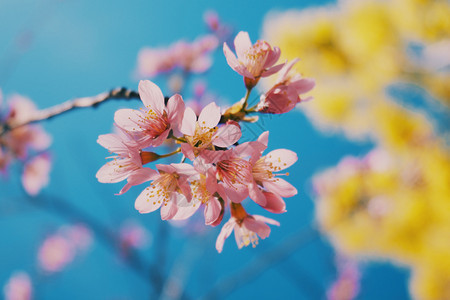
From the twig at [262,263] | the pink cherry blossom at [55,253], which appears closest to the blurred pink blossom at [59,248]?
the pink cherry blossom at [55,253]

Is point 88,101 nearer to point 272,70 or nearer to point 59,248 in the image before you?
point 272,70

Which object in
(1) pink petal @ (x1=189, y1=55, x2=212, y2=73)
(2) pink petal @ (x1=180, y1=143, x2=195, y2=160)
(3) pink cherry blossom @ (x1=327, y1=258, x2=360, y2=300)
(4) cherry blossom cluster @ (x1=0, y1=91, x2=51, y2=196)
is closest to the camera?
(2) pink petal @ (x1=180, y1=143, x2=195, y2=160)

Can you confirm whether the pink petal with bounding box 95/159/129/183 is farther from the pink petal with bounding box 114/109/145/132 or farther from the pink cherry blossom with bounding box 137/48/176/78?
the pink cherry blossom with bounding box 137/48/176/78

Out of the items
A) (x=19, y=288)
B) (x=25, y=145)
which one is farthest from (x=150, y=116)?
(x=19, y=288)

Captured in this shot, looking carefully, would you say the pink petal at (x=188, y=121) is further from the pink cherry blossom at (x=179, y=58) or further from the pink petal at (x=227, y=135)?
the pink cherry blossom at (x=179, y=58)

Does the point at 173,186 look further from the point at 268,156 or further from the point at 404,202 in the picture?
the point at 404,202

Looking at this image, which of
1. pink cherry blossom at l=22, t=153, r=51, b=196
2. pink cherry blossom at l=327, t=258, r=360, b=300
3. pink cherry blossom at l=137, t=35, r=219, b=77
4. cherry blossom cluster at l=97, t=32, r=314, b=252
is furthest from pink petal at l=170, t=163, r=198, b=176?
pink cherry blossom at l=327, t=258, r=360, b=300
